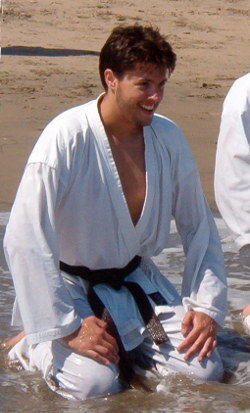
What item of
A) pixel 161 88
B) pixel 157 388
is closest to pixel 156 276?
pixel 157 388

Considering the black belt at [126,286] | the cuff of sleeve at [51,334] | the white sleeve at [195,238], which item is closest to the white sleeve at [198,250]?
the white sleeve at [195,238]

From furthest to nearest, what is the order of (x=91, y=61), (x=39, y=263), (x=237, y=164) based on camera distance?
1. (x=91, y=61)
2. (x=237, y=164)
3. (x=39, y=263)

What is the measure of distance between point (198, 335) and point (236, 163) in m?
1.02

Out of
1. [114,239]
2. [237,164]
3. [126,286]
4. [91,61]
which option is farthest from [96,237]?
[91,61]

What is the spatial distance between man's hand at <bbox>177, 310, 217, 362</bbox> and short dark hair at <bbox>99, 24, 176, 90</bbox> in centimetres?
92

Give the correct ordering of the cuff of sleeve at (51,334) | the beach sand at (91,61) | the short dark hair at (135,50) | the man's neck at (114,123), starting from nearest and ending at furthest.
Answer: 1. the cuff of sleeve at (51,334)
2. the short dark hair at (135,50)
3. the man's neck at (114,123)
4. the beach sand at (91,61)

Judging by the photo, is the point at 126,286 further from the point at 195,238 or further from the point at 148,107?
the point at 148,107

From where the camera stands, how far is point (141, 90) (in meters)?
4.32

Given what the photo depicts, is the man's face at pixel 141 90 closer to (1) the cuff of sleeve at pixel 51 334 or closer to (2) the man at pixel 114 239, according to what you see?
(2) the man at pixel 114 239

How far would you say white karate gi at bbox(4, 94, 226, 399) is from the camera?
Result: 4164 millimetres

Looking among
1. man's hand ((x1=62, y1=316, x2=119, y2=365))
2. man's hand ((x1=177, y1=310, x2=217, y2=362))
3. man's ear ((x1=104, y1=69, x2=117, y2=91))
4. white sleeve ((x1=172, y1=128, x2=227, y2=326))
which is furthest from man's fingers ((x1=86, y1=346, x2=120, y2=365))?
man's ear ((x1=104, y1=69, x2=117, y2=91))

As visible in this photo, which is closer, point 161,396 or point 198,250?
point 161,396

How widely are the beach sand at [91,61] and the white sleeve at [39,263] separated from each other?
2.68m

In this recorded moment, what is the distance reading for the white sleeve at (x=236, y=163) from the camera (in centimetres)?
502
